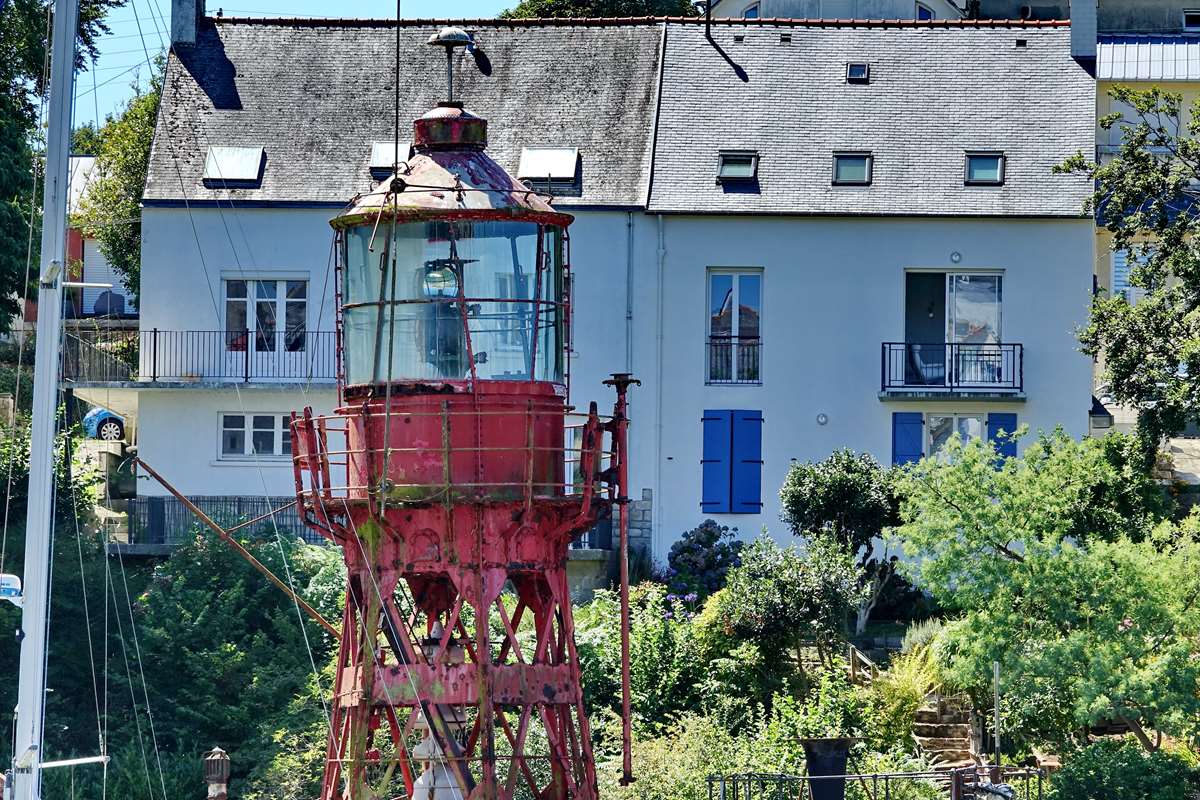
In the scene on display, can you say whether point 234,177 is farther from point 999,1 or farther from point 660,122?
point 999,1

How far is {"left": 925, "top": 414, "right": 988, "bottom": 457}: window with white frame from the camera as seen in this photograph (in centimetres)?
3706

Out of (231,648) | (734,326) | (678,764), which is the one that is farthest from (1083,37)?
(231,648)

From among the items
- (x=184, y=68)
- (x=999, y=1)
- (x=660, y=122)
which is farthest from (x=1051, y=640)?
(x=999, y=1)

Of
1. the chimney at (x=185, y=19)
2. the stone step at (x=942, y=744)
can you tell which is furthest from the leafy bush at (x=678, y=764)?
the chimney at (x=185, y=19)

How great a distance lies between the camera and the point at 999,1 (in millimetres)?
57562

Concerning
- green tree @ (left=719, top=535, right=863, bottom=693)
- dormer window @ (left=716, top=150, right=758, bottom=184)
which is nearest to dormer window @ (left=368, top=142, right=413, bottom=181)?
dormer window @ (left=716, top=150, right=758, bottom=184)

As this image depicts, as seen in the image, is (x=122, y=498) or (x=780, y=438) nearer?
(x=780, y=438)

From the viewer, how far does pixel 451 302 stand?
19.0 m

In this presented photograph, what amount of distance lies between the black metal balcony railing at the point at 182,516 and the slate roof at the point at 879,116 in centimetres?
787

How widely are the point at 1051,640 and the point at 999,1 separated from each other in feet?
109

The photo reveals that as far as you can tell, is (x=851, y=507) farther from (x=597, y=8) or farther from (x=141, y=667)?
(x=597, y=8)

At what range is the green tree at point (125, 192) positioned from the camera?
1967 inches

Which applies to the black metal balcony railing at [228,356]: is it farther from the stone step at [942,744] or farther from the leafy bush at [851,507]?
the stone step at [942,744]

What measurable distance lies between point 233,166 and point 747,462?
10.0 meters
